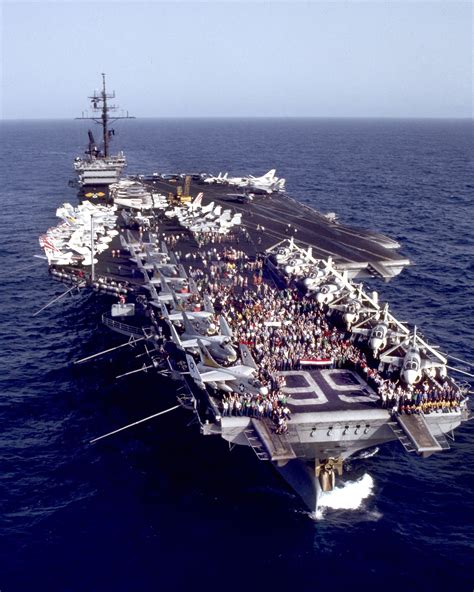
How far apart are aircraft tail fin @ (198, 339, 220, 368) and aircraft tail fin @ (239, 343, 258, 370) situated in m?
1.87

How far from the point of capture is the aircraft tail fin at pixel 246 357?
39.9 meters

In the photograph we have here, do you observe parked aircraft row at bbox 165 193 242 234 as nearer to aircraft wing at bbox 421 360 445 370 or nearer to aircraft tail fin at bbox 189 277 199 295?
aircraft tail fin at bbox 189 277 199 295

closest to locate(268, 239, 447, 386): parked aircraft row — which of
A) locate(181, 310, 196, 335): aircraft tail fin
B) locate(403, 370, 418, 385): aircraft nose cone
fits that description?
locate(403, 370, 418, 385): aircraft nose cone

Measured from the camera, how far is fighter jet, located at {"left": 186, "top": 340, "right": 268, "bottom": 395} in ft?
126

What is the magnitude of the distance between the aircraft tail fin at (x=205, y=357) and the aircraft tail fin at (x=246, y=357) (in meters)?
1.87

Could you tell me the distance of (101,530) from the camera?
114 feet

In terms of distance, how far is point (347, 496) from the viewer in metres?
38.4

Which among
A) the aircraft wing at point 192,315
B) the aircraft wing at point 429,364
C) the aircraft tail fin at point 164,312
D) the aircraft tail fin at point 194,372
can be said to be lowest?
the aircraft tail fin at point 194,372

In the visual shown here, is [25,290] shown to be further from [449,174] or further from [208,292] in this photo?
[449,174]

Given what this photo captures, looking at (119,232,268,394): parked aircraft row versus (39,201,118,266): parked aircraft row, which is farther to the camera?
(39,201,118,266): parked aircraft row

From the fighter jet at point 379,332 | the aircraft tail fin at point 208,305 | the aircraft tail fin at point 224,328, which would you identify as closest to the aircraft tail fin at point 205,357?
the aircraft tail fin at point 224,328

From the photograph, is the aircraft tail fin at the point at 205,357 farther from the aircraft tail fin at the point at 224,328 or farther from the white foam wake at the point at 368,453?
the white foam wake at the point at 368,453

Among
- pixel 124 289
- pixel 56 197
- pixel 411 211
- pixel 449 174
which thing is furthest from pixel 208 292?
pixel 449 174

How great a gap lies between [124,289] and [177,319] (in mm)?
10582
